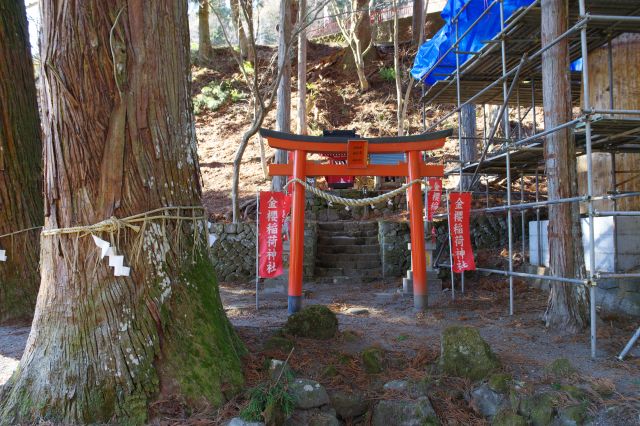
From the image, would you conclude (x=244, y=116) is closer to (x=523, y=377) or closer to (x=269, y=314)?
(x=269, y=314)

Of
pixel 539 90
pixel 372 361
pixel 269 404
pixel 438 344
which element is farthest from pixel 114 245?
pixel 539 90

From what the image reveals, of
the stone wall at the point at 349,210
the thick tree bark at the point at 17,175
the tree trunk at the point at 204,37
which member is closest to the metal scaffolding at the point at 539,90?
the stone wall at the point at 349,210

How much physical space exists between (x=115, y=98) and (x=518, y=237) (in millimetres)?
9478

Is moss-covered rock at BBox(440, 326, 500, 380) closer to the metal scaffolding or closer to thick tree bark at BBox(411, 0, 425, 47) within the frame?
the metal scaffolding

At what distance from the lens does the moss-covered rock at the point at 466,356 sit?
4.03m

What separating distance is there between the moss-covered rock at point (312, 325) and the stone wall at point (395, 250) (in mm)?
5718

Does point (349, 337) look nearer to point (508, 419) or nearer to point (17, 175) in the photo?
point (508, 419)

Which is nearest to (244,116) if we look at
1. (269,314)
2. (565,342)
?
(269,314)

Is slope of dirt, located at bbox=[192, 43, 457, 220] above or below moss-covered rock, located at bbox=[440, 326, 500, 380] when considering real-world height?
above

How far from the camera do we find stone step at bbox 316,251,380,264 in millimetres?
10867

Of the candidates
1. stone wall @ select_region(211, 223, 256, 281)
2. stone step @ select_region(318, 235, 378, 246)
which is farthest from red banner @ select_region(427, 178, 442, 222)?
stone wall @ select_region(211, 223, 256, 281)

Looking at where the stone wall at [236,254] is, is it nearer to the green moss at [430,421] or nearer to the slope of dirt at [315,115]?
the slope of dirt at [315,115]

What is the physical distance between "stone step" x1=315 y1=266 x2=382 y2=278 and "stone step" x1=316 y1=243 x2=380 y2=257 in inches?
23.3

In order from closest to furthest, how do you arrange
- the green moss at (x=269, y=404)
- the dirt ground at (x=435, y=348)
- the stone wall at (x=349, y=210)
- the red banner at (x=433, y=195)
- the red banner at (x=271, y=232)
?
the green moss at (x=269, y=404), the dirt ground at (x=435, y=348), the red banner at (x=271, y=232), the red banner at (x=433, y=195), the stone wall at (x=349, y=210)
